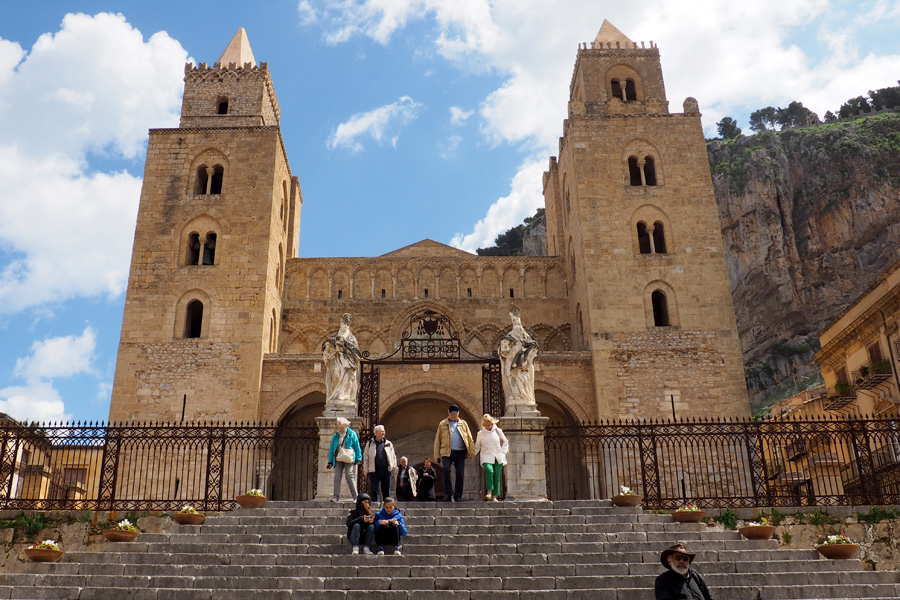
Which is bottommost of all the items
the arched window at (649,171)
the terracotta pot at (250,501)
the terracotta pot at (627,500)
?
the terracotta pot at (627,500)

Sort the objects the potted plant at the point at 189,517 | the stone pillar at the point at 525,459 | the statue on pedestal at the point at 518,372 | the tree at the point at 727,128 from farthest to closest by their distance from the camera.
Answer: the tree at the point at 727,128 < the statue on pedestal at the point at 518,372 < the stone pillar at the point at 525,459 < the potted plant at the point at 189,517

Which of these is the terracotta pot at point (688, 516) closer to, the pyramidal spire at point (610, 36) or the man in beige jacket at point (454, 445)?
the man in beige jacket at point (454, 445)

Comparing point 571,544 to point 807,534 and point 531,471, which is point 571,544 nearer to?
point 531,471

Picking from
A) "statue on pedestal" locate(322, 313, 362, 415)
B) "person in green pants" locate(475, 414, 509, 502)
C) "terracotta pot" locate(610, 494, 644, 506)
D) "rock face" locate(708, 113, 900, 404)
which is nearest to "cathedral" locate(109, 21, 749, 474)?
"statue on pedestal" locate(322, 313, 362, 415)

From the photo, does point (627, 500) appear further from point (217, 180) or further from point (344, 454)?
point (217, 180)

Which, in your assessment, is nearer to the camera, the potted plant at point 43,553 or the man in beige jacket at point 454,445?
the potted plant at point 43,553

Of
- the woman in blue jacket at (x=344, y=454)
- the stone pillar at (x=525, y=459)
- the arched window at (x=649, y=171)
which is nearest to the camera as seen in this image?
the woman in blue jacket at (x=344, y=454)

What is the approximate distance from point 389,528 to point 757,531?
5.14 metres

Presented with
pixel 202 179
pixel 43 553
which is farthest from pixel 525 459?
pixel 202 179

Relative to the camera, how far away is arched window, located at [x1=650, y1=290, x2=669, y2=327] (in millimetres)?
25234

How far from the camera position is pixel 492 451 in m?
12.1

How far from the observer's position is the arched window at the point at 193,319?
2497 cm

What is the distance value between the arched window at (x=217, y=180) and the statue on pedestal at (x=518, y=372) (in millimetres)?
17075

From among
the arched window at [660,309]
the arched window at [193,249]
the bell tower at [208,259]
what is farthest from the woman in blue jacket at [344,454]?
the arched window at [193,249]
